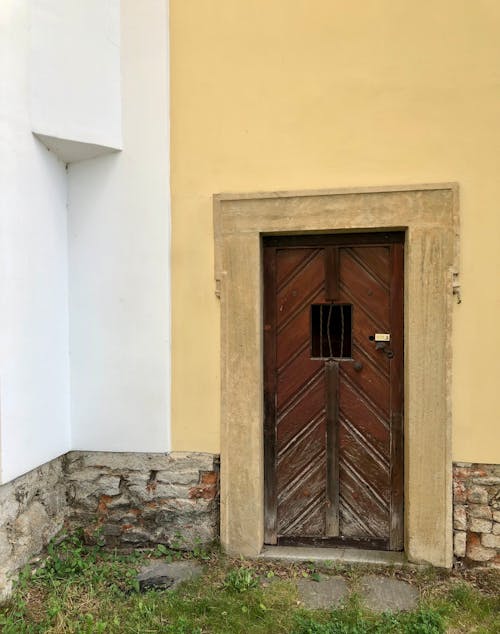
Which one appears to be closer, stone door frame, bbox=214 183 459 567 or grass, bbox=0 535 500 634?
grass, bbox=0 535 500 634

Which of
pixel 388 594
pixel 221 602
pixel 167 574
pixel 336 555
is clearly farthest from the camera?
pixel 336 555

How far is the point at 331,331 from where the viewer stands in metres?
3.74

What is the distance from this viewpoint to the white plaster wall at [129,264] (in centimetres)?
368

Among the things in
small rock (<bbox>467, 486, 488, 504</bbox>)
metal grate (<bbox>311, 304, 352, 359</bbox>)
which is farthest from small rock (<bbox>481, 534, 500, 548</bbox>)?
metal grate (<bbox>311, 304, 352, 359</bbox>)

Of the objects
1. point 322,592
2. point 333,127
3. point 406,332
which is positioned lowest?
point 322,592

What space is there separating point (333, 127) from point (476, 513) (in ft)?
9.04

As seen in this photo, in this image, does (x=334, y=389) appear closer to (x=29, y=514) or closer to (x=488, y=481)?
(x=488, y=481)

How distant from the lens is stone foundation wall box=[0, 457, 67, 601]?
10.3 ft

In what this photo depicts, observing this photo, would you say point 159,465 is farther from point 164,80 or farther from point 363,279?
point 164,80

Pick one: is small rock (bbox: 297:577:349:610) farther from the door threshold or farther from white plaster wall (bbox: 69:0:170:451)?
white plaster wall (bbox: 69:0:170:451)

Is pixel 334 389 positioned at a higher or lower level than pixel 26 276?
lower

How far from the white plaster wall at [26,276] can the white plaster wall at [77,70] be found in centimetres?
9

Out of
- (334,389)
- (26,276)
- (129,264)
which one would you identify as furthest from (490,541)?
(26,276)

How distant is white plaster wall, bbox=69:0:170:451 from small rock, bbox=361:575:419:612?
1.64m
